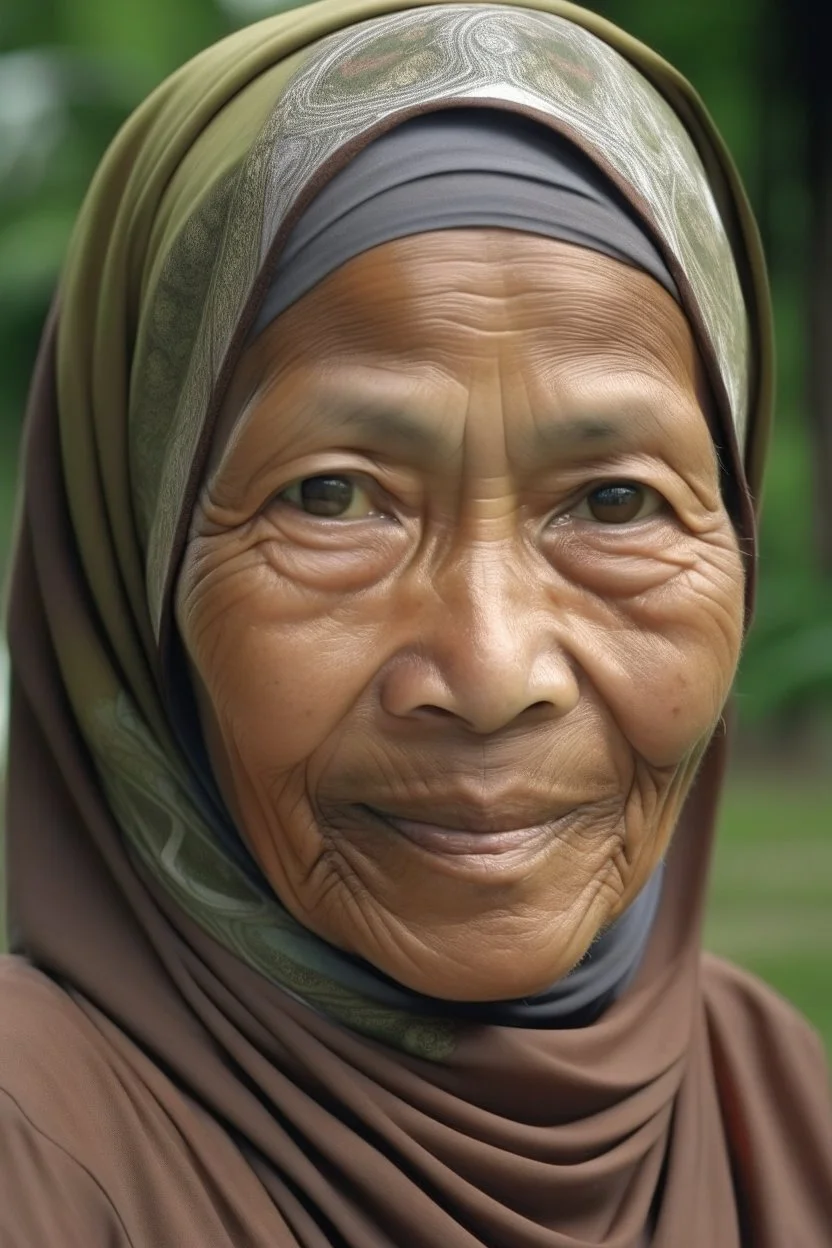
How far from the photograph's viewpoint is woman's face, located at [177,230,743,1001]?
2023mm

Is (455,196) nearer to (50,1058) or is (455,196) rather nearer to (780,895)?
(50,1058)

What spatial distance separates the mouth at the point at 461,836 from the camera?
2070 millimetres

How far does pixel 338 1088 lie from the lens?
2.16 m

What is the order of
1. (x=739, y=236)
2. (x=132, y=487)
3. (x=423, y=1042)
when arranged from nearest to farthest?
(x=423, y=1042) → (x=132, y=487) → (x=739, y=236)

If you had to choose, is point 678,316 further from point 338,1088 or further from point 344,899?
point 338,1088

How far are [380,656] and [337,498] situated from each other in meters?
0.20

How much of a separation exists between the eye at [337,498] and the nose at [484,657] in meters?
0.14

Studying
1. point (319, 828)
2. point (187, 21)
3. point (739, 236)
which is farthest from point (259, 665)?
point (187, 21)

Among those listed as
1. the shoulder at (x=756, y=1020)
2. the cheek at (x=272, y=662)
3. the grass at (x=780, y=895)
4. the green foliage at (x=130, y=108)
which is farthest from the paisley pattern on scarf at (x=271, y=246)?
the green foliage at (x=130, y=108)

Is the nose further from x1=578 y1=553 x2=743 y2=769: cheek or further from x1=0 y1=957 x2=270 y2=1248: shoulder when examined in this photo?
x1=0 y1=957 x2=270 y2=1248: shoulder

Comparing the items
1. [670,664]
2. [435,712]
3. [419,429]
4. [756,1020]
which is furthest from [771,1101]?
[419,429]

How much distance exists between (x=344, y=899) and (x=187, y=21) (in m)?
13.1

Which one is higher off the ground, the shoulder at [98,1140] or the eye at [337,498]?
the eye at [337,498]

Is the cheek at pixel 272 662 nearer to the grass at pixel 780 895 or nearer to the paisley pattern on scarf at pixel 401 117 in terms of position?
the paisley pattern on scarf at pixel 401 117
